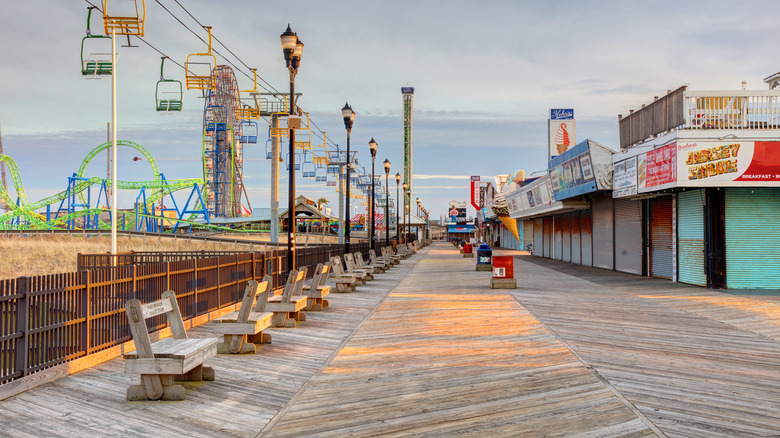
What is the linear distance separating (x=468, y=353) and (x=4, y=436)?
19.3ft

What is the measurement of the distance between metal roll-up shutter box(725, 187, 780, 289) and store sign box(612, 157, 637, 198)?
4150 mm

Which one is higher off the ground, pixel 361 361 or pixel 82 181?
pixel 82 181

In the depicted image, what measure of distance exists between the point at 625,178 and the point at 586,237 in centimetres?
1199

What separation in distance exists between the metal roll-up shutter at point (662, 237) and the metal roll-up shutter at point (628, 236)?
1.22 metres

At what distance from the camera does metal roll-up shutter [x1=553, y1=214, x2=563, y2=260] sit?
4475 centimetres

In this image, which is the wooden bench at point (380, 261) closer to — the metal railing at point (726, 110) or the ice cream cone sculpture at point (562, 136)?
the metal railing at point (726, 110)

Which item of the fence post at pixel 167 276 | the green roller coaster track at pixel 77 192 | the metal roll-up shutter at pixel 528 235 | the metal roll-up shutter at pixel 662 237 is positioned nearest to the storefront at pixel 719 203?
the metal roll-up shutter at pixel 662 237

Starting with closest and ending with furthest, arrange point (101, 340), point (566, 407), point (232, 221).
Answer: point (566, 407) < point (101, 340) < point (232, 221)

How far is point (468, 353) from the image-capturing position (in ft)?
30.7

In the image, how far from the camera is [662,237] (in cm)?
2470

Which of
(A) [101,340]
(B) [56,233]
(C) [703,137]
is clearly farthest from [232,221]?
(A) [101,340]

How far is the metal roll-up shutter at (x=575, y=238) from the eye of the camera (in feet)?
127

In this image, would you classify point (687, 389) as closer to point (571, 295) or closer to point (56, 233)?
point (571, 295)

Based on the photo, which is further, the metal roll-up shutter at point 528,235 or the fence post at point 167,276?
the metal roll-up shutter at point 528,235
